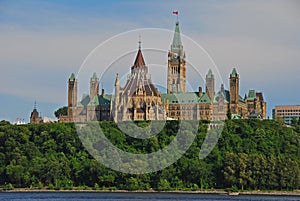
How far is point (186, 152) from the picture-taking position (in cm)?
12125

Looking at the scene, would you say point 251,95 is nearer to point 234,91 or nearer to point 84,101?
point 234,91

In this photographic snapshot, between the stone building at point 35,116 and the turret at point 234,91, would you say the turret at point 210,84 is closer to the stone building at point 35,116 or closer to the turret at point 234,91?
the turret at point 234,91

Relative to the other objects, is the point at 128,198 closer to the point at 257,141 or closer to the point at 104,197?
the point at 104,197

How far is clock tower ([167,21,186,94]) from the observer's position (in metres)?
179

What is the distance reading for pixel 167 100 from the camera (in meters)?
166

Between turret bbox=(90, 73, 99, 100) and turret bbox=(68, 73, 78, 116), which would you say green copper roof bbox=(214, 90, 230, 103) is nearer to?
turret bbox=(90, 73, 99, 100)

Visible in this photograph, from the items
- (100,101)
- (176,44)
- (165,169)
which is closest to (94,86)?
(100,101)

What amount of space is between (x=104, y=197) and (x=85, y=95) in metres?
83.6

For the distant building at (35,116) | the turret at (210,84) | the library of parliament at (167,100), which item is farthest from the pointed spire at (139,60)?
the distant building at (35,116)

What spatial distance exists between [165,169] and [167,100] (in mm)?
53270

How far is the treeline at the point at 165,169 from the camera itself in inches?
4328

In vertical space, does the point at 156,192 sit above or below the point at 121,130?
below

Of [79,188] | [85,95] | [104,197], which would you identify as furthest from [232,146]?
[85,95]

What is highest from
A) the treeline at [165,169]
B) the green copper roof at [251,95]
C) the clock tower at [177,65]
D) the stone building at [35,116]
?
the clock tower at [177,65]
